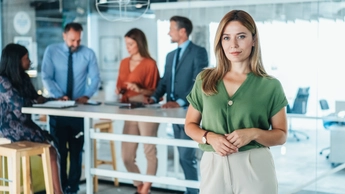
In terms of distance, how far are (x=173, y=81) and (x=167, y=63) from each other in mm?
204

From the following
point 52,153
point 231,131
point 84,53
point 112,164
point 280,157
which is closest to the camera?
point 231,131

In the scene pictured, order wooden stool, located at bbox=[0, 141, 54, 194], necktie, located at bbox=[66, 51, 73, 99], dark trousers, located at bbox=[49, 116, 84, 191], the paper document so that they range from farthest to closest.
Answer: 1. necktie, located at bbox=[66, 51, 73, 99]
2. dark trousers, located at bbox=[49, 116, 84, 191]
3. the paper document
4. wooden stool, located at bbox=[0, 141, 54, 194]

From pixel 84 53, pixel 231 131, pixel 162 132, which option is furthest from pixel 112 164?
pixel 231 131

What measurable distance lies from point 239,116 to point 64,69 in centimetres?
328

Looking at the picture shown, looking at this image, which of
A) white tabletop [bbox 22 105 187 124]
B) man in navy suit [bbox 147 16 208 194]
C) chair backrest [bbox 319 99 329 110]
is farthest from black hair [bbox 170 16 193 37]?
chair backrest [bbox 319 99 329 110]

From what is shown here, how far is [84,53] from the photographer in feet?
17.9

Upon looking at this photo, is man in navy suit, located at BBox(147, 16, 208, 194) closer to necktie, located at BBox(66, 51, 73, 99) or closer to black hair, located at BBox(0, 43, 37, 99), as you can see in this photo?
necktie, located at BBox(66, 51, 73, 99)

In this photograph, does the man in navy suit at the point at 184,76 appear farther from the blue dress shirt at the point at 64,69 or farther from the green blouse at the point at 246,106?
the green blouse at the point at 246,106

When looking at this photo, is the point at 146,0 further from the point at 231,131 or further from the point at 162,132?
the point at 231,131

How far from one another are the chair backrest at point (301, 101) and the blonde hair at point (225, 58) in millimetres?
2526

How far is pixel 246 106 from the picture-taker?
240 centimetres

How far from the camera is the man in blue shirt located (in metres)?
5.20

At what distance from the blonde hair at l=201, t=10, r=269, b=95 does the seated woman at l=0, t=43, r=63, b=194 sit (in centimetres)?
244

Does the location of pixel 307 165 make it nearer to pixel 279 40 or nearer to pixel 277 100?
pixel 279 40
